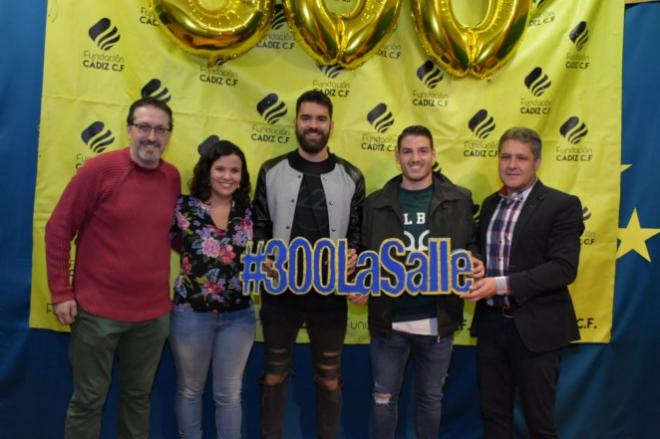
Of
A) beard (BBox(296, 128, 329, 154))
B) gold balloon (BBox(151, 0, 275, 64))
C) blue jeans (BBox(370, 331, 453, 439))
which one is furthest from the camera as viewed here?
gold balloon (BBox(151, 0, 275, 64))

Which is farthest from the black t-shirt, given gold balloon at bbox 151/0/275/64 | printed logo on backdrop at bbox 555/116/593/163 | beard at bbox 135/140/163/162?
printed logo on backdrop at bbox 555/116/593/163

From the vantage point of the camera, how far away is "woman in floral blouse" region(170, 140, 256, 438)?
81.0 inches

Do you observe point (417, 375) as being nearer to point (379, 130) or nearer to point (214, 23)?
point (379, 130)

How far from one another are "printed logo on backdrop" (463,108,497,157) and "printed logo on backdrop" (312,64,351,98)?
→ 73 cm

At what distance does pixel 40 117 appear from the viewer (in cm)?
259

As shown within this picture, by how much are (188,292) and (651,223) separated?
254 centimetres

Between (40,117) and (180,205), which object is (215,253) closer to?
(180,205)

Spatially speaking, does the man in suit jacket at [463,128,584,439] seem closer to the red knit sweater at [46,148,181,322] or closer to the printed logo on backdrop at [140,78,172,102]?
the red knit sweater at [46,148,181,322]

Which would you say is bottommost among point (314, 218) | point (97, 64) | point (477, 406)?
point (477, 406)

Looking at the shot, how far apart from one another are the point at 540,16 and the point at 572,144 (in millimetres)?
728

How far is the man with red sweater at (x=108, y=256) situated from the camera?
1.94 m

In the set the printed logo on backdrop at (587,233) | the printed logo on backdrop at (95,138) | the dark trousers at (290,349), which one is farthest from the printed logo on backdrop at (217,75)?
the printed logo on backdrop at (587,233)

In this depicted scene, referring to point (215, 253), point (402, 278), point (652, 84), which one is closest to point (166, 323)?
point (215, 253)

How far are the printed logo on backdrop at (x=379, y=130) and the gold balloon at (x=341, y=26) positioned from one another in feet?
1.06
